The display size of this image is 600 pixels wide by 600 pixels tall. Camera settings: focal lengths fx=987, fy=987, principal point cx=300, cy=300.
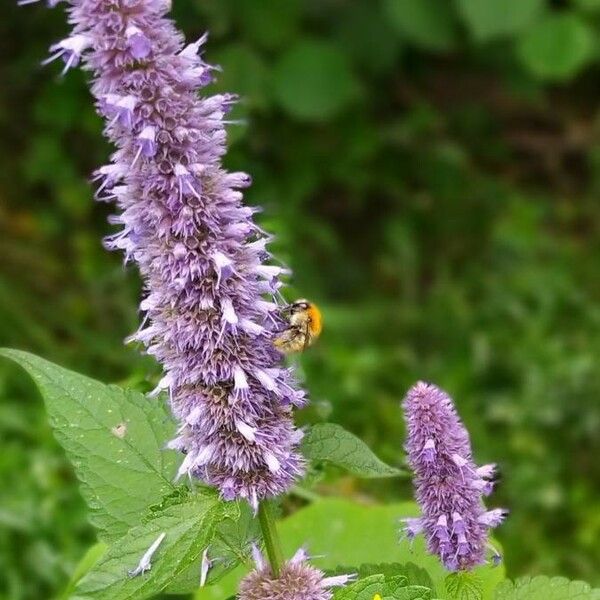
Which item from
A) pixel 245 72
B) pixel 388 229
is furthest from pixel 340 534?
pixel 388 229

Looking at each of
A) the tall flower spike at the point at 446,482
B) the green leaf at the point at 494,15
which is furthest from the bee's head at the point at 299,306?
the green leaf at the point at 494,15

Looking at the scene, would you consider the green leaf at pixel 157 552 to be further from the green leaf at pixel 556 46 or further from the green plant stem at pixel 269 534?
the green leaf at pixel 556 46

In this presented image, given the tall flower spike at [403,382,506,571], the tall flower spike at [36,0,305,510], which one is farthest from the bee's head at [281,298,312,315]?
the tall flower spike at [403,382,506,571]

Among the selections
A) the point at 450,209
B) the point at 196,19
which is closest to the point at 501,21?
the point at 196,19

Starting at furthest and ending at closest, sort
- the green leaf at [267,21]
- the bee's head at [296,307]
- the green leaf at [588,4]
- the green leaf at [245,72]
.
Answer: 1. the green leaf at [267,21]
2. the green leaf at [245,72]
3. the green leaf at [588,4]
4. the bee's head at [296,307]

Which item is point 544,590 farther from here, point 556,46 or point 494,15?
point 556,46

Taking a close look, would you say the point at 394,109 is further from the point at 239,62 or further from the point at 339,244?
the point at 239,62
